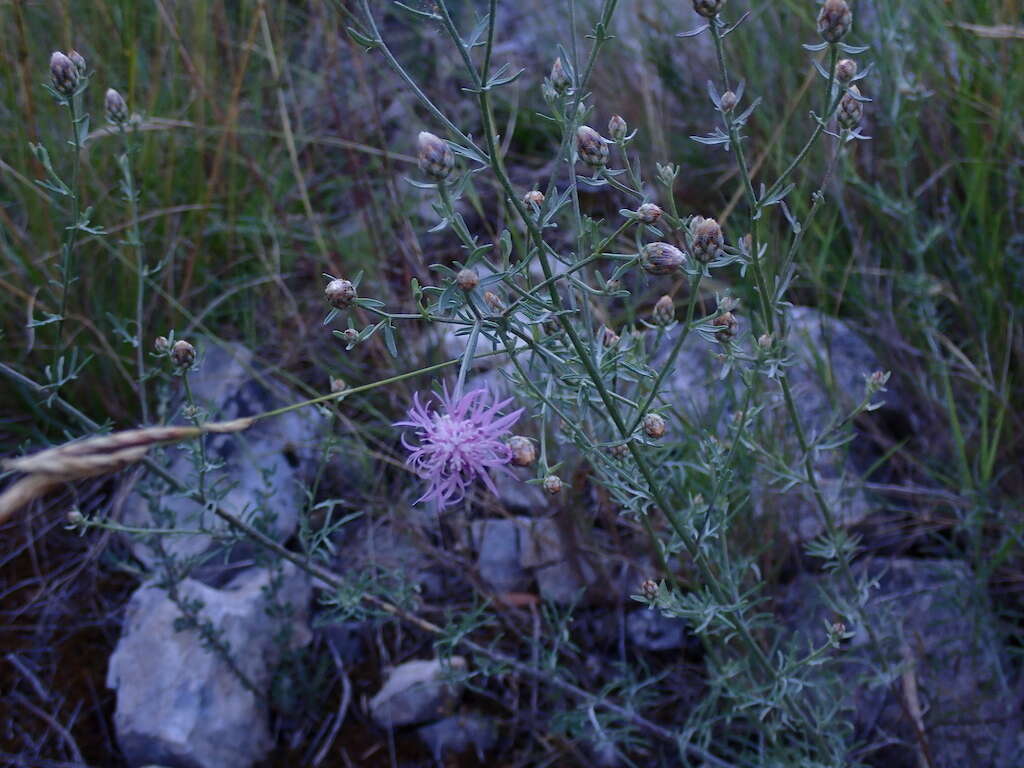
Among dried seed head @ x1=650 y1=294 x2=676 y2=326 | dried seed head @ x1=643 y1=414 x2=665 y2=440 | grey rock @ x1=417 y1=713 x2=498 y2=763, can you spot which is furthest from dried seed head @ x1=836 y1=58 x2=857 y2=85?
grey rock @ x1=417 y1=713 x2=498 y2=763

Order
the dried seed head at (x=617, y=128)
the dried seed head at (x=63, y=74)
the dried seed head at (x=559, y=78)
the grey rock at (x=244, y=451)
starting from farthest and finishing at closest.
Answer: the grey rock at (x=244, y=451) < the dried seed head at (x=63, y=74) < the dried seed head at (x=617, y=128) < the dried seed head at (x=559, y=78)

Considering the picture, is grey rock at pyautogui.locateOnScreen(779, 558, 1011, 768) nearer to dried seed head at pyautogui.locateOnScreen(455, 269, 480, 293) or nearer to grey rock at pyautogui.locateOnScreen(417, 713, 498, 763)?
grey rock at pyautogui.locateOnScreen(417, 713, 498, 763)

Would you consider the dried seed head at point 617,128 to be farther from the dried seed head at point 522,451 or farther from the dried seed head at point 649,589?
the dried seed head at point 649,589

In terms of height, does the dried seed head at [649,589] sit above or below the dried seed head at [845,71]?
below

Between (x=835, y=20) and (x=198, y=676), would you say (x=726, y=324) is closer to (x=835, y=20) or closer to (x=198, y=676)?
(x=835, y=20)

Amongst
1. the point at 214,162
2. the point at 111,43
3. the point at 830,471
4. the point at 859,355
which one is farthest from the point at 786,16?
the point at 111,43

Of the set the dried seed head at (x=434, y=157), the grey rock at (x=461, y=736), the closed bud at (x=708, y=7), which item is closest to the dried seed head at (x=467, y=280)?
the dried seed head at (x=434, y=157)

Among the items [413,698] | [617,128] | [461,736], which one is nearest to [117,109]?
[617,128]
